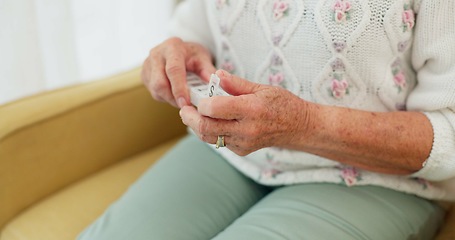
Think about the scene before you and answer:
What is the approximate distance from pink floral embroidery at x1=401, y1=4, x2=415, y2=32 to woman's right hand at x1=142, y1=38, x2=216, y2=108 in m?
0.34

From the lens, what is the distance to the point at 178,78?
87 centimetres

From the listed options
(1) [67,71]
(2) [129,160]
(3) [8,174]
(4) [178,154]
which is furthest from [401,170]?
(1) [67,71]

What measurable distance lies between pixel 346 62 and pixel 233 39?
0.22 m

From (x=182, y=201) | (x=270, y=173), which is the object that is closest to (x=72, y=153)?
(x=182, y=201)

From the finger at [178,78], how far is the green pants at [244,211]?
0.59 ft

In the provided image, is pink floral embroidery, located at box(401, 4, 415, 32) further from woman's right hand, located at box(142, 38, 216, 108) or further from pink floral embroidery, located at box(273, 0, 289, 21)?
woman's right hand, located at box(142, 38, 216, 108)

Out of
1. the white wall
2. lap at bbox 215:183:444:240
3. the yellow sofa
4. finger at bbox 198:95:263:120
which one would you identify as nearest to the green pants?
lap at bbox 215:183:444:240

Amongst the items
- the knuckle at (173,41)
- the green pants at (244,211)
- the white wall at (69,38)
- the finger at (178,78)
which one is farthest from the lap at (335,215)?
the white wall at (69,38)

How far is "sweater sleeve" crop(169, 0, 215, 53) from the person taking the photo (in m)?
1.05

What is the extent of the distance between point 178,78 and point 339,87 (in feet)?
0.90

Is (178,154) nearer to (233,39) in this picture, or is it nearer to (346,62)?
(233,39)

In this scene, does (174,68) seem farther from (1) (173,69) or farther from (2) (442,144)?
(2) (442,144)

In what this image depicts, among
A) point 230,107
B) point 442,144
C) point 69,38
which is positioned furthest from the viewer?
point 69,38

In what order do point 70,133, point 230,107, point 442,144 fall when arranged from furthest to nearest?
point 70,133
point 442,144
point 230,107
